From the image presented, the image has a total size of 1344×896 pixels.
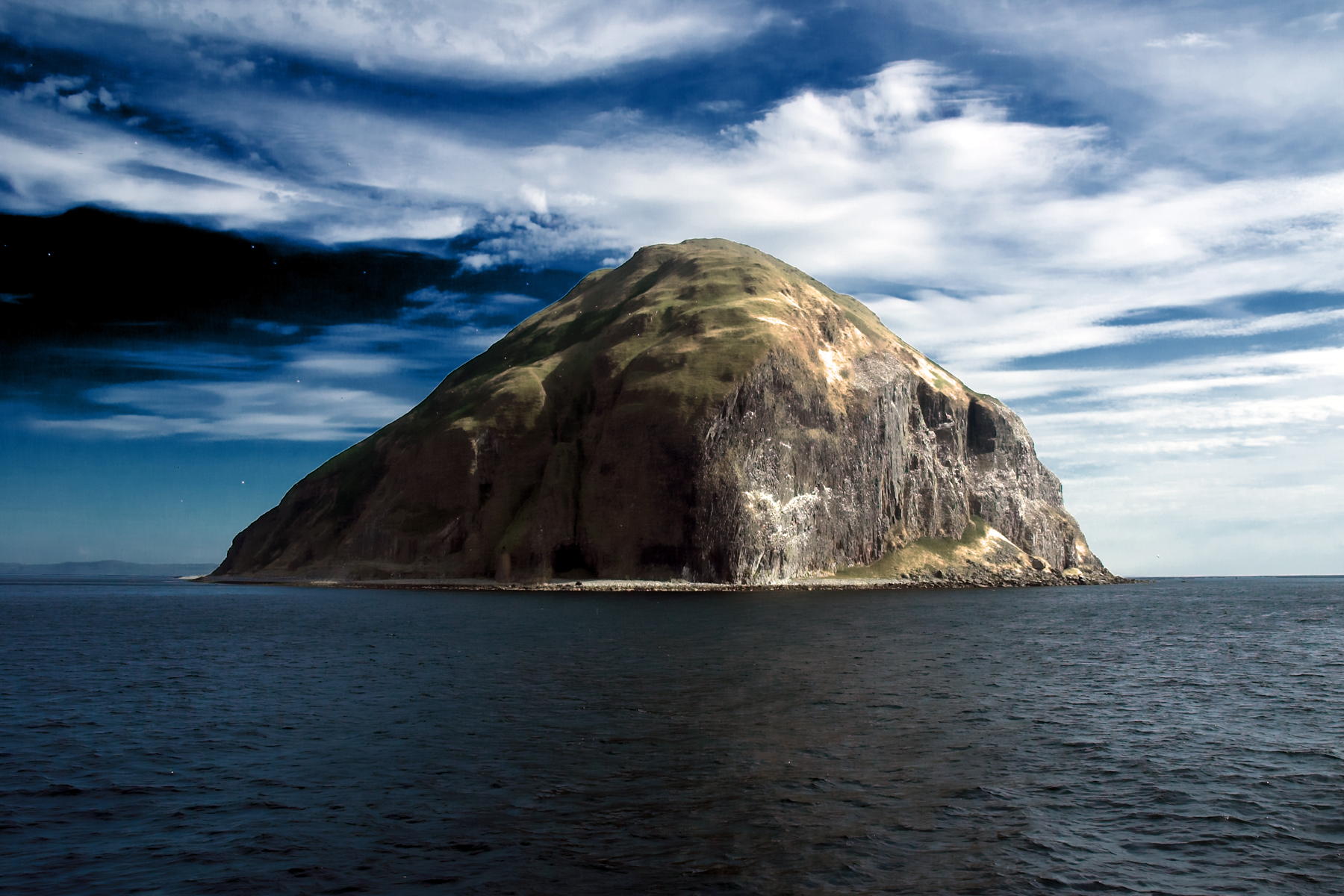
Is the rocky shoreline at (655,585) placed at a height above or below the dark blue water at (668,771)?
below

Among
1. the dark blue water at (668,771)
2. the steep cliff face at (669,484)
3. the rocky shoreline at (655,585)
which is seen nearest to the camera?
the dark blue water at (668,771)

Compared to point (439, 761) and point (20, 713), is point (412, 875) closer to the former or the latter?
point (439, 761)

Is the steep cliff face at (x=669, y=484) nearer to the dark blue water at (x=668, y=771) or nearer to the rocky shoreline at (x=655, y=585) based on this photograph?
the rocky shoreline at (x=655, y=585)

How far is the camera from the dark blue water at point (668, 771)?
18.5 metres

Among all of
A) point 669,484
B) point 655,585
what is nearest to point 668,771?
point 655,585

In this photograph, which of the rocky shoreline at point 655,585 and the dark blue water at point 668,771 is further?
the rocky shoreline at point 655,585

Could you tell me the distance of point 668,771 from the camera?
2620 cm

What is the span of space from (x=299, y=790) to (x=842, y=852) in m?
15.3

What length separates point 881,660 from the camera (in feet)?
177

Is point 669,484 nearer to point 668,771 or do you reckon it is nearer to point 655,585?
point 655,585

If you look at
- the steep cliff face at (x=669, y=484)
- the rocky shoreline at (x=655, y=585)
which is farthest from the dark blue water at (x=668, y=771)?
the steep cliff face at (x=669, y=484)

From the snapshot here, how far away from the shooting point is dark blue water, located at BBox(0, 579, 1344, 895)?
18516 mm

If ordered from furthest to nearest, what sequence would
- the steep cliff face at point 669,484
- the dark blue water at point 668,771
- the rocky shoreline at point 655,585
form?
the steep cliff face at point 669,484 < the rocky shoreline at point 655,585 < the dark blue water at point 668,771

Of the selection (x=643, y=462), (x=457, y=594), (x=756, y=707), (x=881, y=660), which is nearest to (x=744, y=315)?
(x=643, y=462)
